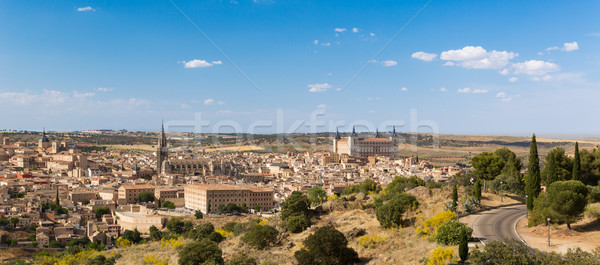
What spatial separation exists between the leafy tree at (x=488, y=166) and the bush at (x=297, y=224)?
11967mm

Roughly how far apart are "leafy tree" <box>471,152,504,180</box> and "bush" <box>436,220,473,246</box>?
14.4 metres

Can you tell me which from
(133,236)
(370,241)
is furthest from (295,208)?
(133,236)

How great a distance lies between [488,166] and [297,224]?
1316cm

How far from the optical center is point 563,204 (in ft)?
54.7

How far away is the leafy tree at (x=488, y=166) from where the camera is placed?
1154 inches

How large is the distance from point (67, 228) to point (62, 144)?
65101 millimetres

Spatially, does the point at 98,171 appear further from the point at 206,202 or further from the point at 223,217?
the point at 223,217

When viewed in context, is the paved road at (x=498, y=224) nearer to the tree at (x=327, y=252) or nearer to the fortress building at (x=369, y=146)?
the tree at (x=327, y=252)

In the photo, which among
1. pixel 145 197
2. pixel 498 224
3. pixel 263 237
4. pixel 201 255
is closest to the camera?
pixel 498 224

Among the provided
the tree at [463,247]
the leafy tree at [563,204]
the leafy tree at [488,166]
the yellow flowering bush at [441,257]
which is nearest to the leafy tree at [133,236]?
the leafy tree at [488,166]

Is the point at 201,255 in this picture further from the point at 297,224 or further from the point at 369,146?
the point at 369,146

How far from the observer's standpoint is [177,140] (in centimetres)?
17175

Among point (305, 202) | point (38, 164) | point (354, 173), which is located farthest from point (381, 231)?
point (38, 164)

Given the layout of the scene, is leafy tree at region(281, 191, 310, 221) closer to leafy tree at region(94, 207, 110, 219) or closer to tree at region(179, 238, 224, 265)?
tree at region(179, 238, 224, 265)
